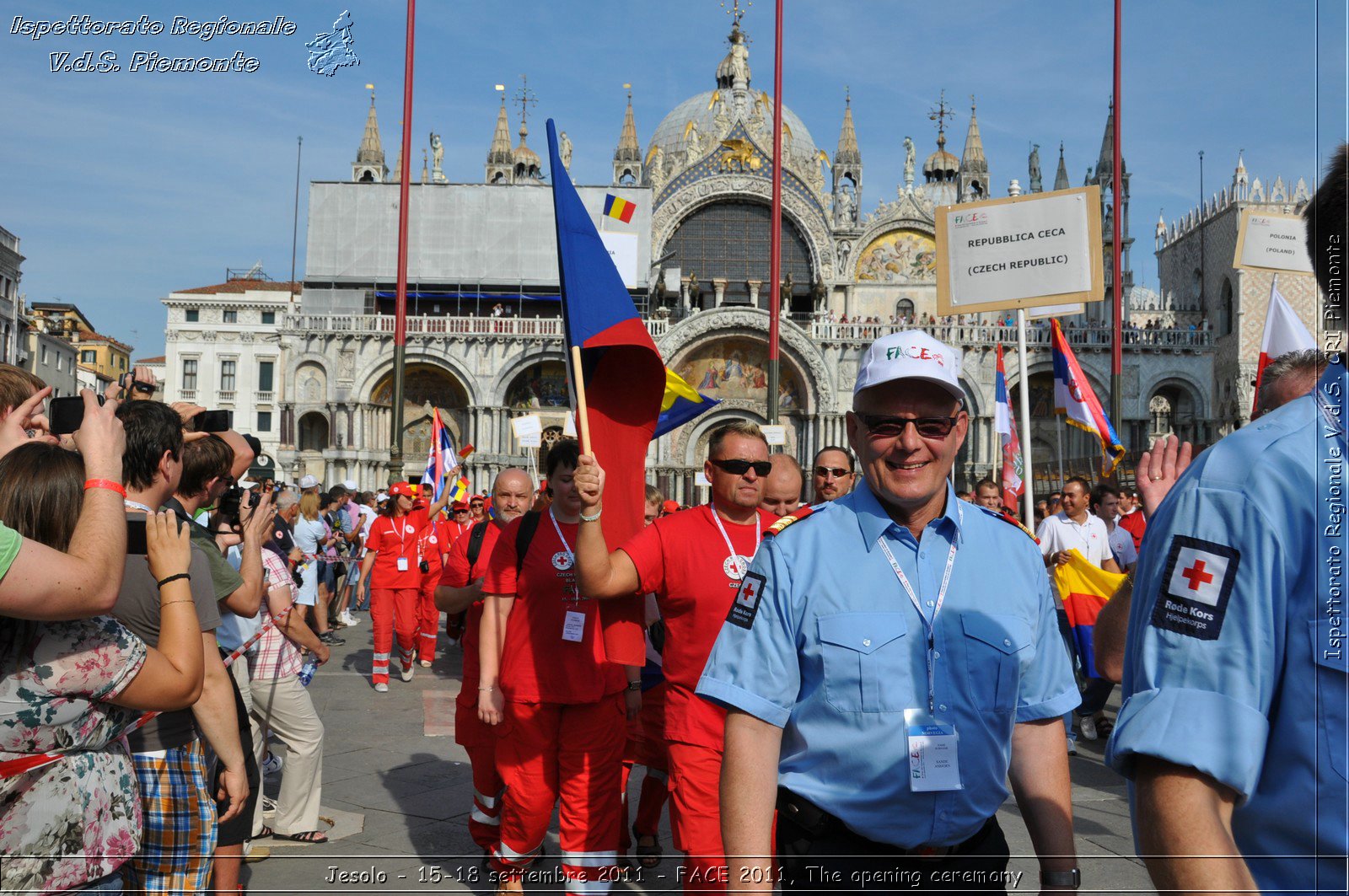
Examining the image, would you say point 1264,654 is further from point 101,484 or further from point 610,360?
point 610,360

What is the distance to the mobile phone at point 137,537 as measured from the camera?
2869mm

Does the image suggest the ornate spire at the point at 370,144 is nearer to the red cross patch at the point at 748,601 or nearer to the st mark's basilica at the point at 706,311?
the st mark's basilica at the point at 706,311

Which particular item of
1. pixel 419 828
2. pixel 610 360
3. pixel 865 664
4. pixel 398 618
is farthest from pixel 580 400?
pixel 398 618

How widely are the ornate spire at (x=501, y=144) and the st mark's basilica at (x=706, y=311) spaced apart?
4.54 ft

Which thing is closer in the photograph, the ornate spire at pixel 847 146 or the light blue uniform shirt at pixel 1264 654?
the light blue uniform shirt at pixel 1264 654

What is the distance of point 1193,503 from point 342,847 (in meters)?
4.77

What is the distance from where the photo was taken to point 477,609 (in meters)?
6.47

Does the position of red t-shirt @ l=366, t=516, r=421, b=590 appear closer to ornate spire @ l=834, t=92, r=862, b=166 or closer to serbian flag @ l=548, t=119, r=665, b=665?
serbian flag @ l=548, t=119, r=665, b=665

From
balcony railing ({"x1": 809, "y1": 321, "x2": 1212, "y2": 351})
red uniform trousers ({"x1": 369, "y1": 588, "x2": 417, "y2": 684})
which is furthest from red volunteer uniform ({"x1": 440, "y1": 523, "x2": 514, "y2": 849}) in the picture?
balcony railing ({"x1": 809, "y1": 321, "x2": 1212, "y2": 351})

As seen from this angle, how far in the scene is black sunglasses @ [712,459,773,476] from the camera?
425 cm

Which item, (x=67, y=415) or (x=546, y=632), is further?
(x=546, y=632)

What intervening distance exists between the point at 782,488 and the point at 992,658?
2788 mm

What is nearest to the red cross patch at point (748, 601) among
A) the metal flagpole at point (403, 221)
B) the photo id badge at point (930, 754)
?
the photo id badge at point (930, 754)

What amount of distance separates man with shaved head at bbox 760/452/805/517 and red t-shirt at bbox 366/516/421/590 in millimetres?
6129
